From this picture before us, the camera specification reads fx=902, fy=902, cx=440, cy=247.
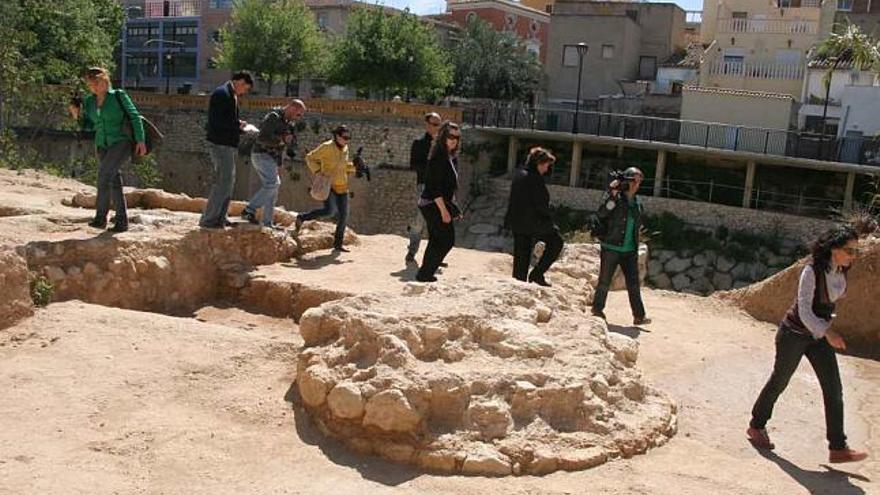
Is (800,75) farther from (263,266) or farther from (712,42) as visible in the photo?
(263,266)

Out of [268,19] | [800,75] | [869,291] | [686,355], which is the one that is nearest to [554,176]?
[800,75]

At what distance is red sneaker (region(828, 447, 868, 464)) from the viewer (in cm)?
558

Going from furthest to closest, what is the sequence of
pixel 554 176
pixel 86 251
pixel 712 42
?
1. pixel 712 42
2. pixel 554 176
3. pixel 86 251

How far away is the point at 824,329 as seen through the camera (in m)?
5.64

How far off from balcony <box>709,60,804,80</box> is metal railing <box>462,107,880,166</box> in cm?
711

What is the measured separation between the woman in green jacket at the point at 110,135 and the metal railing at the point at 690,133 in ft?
77.6

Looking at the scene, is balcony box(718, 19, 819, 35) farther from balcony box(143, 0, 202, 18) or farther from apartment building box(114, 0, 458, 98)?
balcony box(143, 0, 202, 18)

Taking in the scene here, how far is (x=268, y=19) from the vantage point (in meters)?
39.4

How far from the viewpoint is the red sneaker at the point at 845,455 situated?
5.58 metres

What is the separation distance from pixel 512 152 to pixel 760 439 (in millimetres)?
27602

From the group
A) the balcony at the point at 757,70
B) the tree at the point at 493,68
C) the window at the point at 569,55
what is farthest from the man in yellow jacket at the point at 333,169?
the tree at the point at 493,68

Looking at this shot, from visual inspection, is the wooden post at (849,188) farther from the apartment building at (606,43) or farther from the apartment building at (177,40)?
the apartment building at (177,40)

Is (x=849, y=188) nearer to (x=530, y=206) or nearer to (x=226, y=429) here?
(x=530, y=206)

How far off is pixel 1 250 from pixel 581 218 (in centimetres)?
2494
